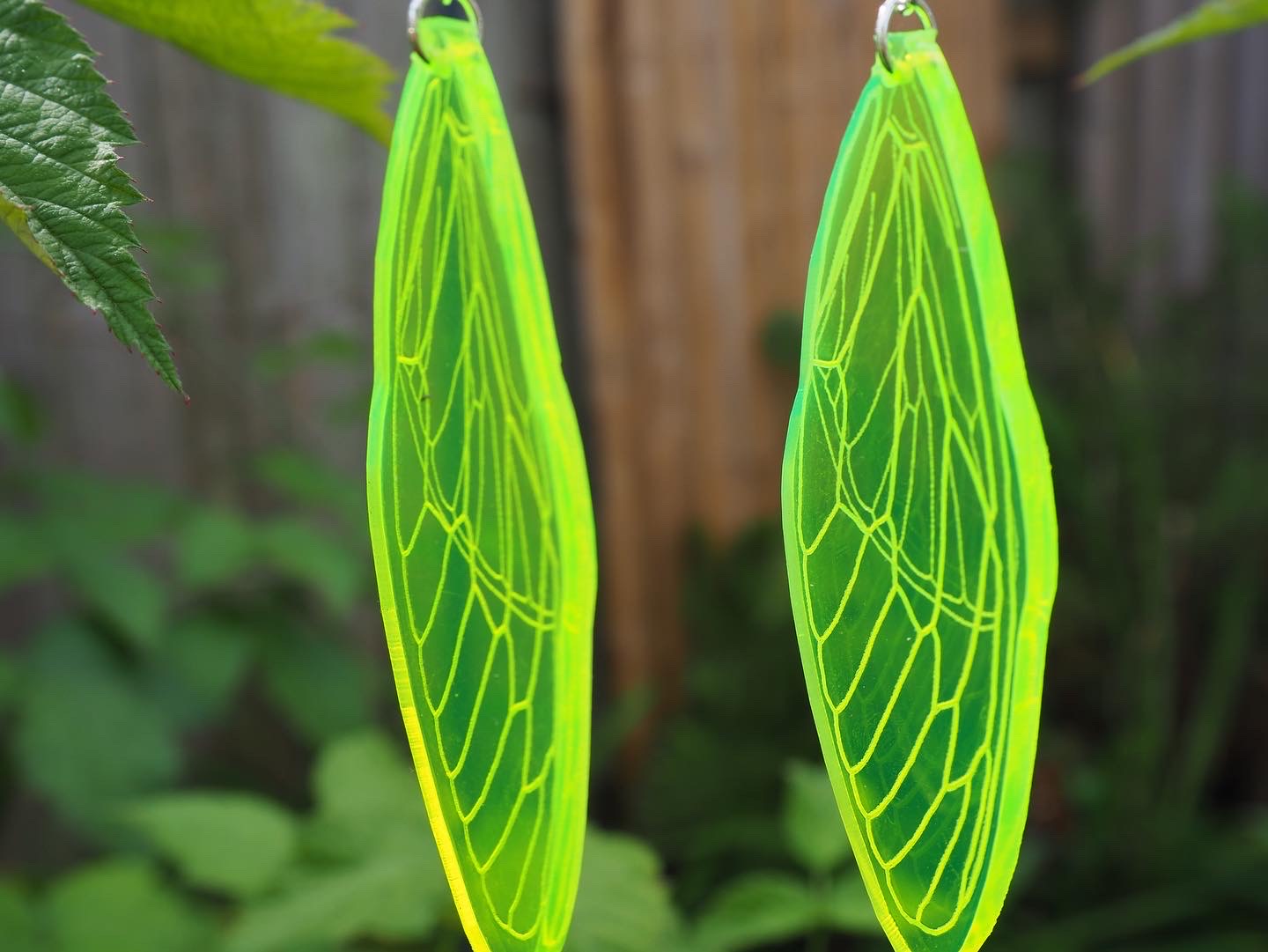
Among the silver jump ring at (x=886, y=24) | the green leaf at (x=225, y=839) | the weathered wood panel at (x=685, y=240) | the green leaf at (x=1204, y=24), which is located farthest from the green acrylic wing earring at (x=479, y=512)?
the weathered wood panel at (x=685, y=240)

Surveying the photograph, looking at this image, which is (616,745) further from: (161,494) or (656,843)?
(161,494)

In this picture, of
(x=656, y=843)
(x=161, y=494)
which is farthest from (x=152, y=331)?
(x=656, y=843)

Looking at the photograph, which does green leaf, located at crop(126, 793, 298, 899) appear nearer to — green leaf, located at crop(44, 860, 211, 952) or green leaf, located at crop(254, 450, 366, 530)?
green leaf, located at crop(44, 860, 211, 952)

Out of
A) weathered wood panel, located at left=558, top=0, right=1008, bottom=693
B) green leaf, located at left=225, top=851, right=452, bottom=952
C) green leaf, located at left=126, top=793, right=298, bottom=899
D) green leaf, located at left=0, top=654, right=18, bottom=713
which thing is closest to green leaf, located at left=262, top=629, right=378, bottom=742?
green leaf, located at left=0, top=654, right=18, bottom=713

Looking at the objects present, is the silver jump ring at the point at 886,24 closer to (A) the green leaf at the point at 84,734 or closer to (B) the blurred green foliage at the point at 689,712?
(B) the blurred green foliage at the point at 689,712

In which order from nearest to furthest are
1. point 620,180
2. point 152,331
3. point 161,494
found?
point 152,331
point 161,494
point 620,180

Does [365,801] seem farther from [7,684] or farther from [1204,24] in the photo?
[1204,24]
